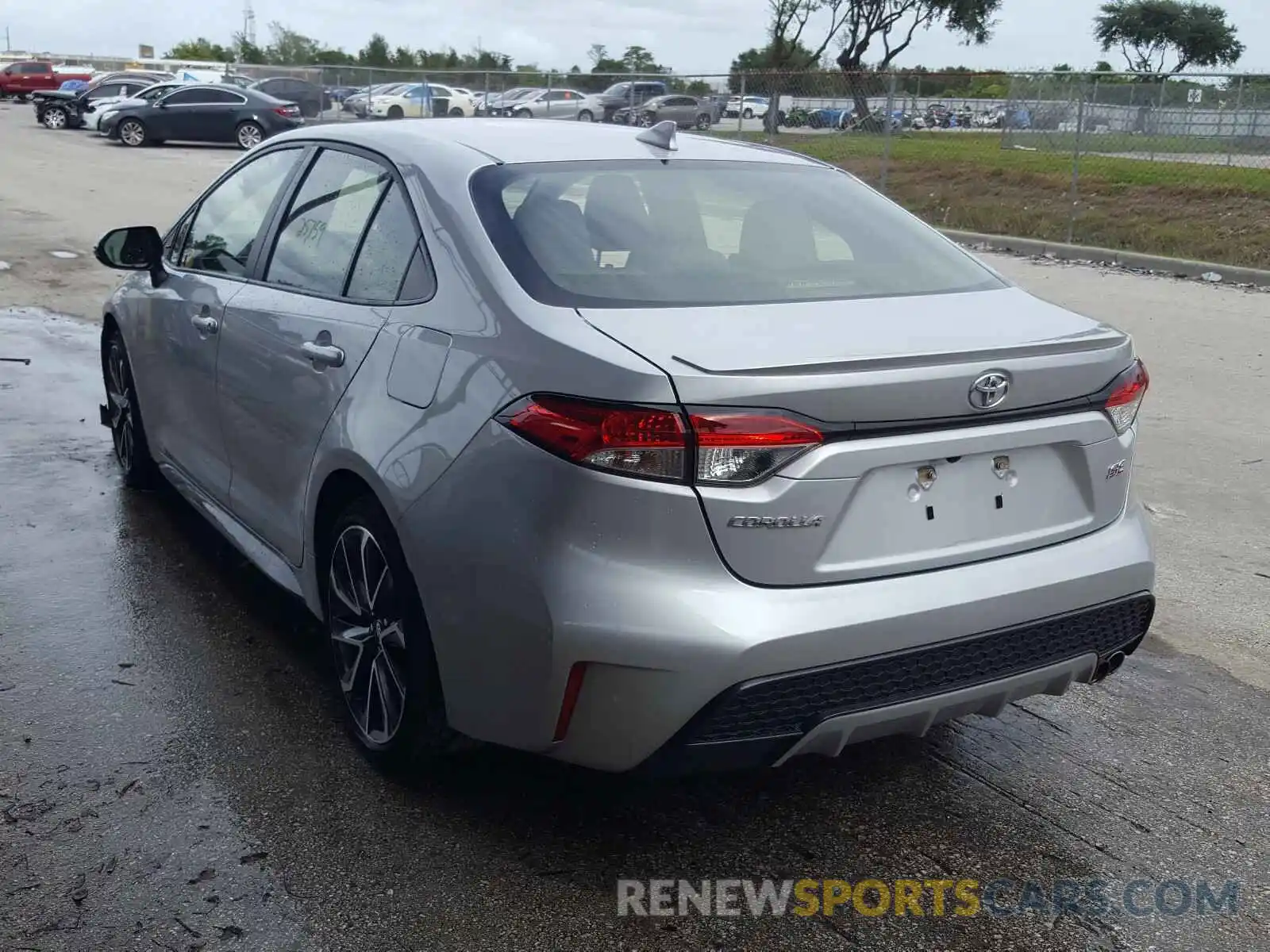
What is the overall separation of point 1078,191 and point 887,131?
2961mm

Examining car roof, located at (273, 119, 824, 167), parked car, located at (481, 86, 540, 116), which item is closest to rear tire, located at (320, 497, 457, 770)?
car roof, located at (273, 119, 824, 167)

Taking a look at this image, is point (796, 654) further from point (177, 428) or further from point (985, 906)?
point (177, 428)

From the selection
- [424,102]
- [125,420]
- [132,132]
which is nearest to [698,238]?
[125,420]

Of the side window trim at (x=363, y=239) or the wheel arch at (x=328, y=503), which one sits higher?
the side window trim at (x=363, y=239)

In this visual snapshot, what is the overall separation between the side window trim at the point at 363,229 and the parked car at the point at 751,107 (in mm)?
18954

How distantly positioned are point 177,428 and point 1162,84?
15803 mm

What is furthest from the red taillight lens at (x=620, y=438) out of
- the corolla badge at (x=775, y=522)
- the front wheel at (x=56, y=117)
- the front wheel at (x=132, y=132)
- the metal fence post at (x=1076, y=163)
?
the front wheel at (x=56, y=117)

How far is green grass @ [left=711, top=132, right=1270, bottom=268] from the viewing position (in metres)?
16.3

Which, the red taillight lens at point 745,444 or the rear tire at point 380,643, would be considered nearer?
the red taillight lens at point 745,444

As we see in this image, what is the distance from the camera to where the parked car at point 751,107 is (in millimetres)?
22547

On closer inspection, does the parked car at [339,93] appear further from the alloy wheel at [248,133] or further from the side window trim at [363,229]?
the side window trim at [363,229]

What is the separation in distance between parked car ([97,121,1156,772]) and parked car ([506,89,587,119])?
27.3 m

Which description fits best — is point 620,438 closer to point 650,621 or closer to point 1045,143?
point 650,621

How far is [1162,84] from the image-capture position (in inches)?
680
